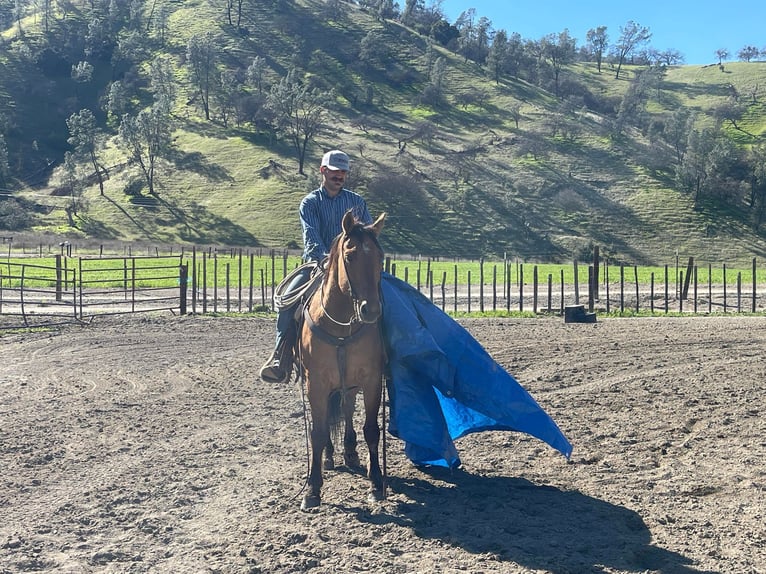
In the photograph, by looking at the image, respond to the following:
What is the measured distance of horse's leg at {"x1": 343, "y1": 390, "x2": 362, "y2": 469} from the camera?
6598 millimetres

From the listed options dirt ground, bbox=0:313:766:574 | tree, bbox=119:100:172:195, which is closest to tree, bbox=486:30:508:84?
tree, bbox=119:100:172:195

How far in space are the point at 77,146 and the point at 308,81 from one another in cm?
3306

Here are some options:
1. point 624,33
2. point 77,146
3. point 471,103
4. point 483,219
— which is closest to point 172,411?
point 483,219

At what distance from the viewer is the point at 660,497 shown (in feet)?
18.7

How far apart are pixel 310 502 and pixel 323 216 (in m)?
2.49

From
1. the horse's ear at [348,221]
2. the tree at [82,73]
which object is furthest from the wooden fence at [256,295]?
the tree at [82,73]

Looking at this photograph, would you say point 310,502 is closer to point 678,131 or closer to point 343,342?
point 343,342

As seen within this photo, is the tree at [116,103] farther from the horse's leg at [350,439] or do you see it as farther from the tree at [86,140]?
the horse's leg at [350,439]

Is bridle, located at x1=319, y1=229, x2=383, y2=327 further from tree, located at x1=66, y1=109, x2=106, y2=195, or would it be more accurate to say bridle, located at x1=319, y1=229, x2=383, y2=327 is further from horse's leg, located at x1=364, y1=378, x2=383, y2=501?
tree, located at x1=66, y1=109, x2=106, y2=195

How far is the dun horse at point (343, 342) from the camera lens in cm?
520

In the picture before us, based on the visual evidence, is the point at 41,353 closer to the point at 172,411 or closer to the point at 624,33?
the point at 172,411

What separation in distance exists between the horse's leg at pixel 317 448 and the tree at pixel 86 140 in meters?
70.2

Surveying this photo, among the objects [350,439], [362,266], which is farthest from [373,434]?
[362,266]

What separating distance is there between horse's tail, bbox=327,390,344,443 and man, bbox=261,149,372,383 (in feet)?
1.58
